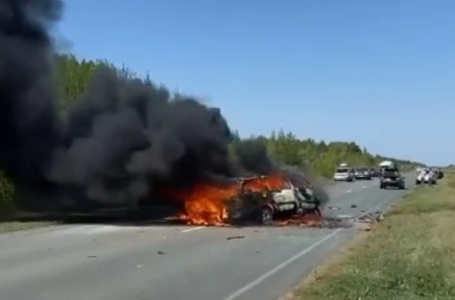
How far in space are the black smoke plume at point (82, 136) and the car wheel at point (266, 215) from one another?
2663 mm

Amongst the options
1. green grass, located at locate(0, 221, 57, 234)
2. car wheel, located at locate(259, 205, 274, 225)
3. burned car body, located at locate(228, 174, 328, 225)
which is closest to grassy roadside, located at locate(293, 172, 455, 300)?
car wheel, located at locate(259, 205, 274, 225)

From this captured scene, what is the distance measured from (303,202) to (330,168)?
73.5 meters

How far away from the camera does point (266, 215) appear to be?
25.1 m

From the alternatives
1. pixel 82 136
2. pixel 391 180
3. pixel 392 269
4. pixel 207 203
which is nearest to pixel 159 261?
pixel 392 269

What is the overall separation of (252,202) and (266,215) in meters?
0.64

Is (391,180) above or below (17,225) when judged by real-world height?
above

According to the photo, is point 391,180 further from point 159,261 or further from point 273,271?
point 273,271

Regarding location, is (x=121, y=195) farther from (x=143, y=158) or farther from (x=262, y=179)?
(x=262, y=179)

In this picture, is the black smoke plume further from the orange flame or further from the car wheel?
the car wheel

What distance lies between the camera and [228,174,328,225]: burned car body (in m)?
25.0

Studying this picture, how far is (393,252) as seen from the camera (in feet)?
47.9

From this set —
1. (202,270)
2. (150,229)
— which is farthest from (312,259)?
(150,229)

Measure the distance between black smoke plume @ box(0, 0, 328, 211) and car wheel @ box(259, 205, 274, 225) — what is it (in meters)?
2.66

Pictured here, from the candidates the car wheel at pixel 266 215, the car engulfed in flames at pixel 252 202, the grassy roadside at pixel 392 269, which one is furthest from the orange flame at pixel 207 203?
the grassy roadside at pixel 392 269
